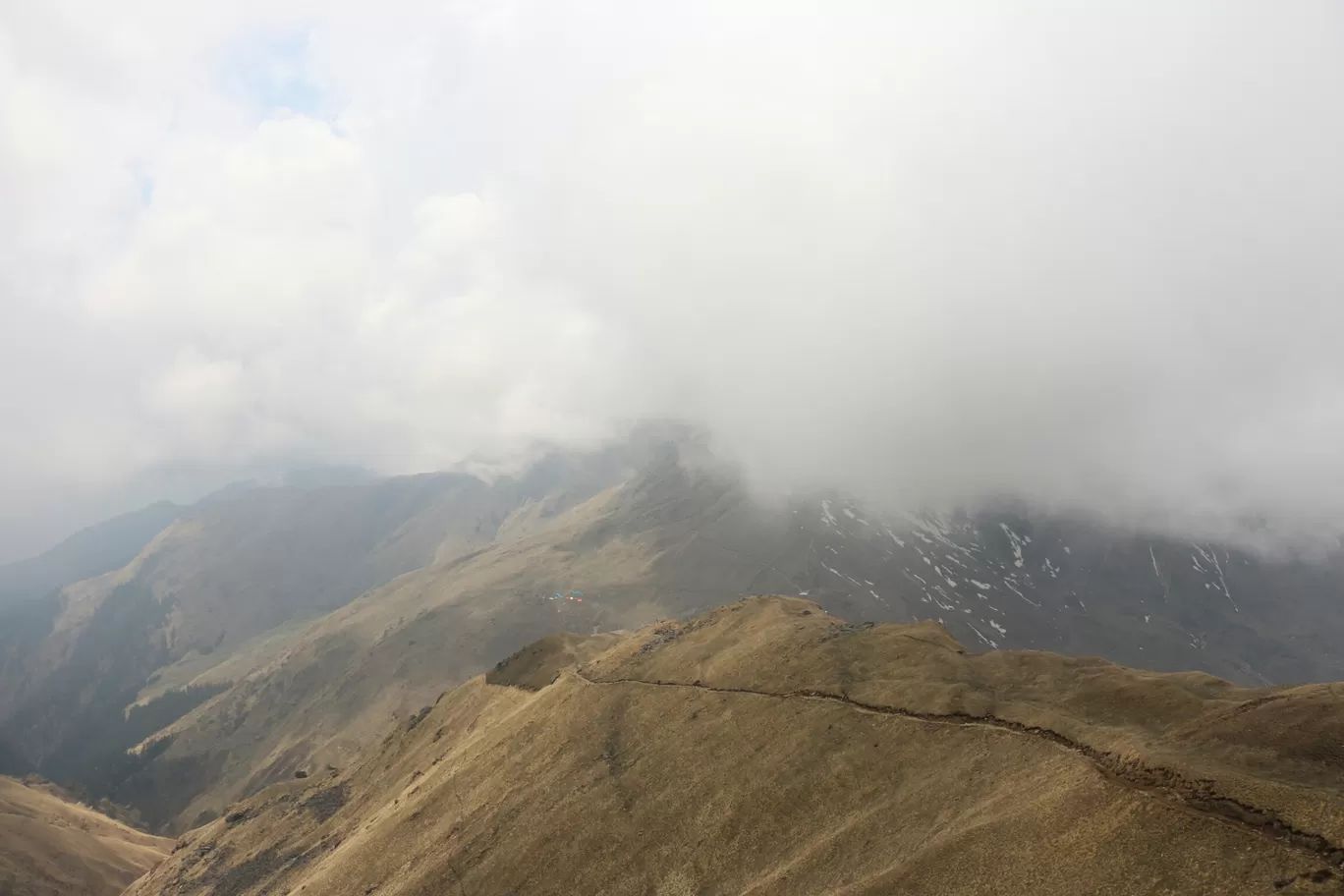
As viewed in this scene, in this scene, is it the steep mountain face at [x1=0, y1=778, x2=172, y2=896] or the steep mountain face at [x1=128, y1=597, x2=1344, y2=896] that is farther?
the steep mountain face at [x1=0, y1=778, x2=172, y2=896]

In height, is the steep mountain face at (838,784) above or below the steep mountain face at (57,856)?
above

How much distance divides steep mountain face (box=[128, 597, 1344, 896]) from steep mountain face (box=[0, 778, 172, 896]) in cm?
4253

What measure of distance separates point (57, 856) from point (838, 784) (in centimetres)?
18584

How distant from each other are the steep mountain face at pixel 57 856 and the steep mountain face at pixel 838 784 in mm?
42535

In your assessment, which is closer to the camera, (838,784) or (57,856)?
(838,784)

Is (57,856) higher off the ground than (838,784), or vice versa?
(838,784)

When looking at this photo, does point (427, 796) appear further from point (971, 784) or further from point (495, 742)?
point (971, 784)

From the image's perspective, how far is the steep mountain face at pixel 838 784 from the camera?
42.1m

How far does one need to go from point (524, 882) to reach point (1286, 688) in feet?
234

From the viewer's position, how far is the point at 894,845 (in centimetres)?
5244

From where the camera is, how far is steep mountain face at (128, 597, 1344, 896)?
42.1 meters

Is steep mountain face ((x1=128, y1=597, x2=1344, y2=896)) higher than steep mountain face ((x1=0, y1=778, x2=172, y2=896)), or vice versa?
steep mountain face ((x1=128, y1=597, x2=1344, y2=896))

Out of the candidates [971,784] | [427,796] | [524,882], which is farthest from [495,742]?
[971,784]

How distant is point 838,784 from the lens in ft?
208
